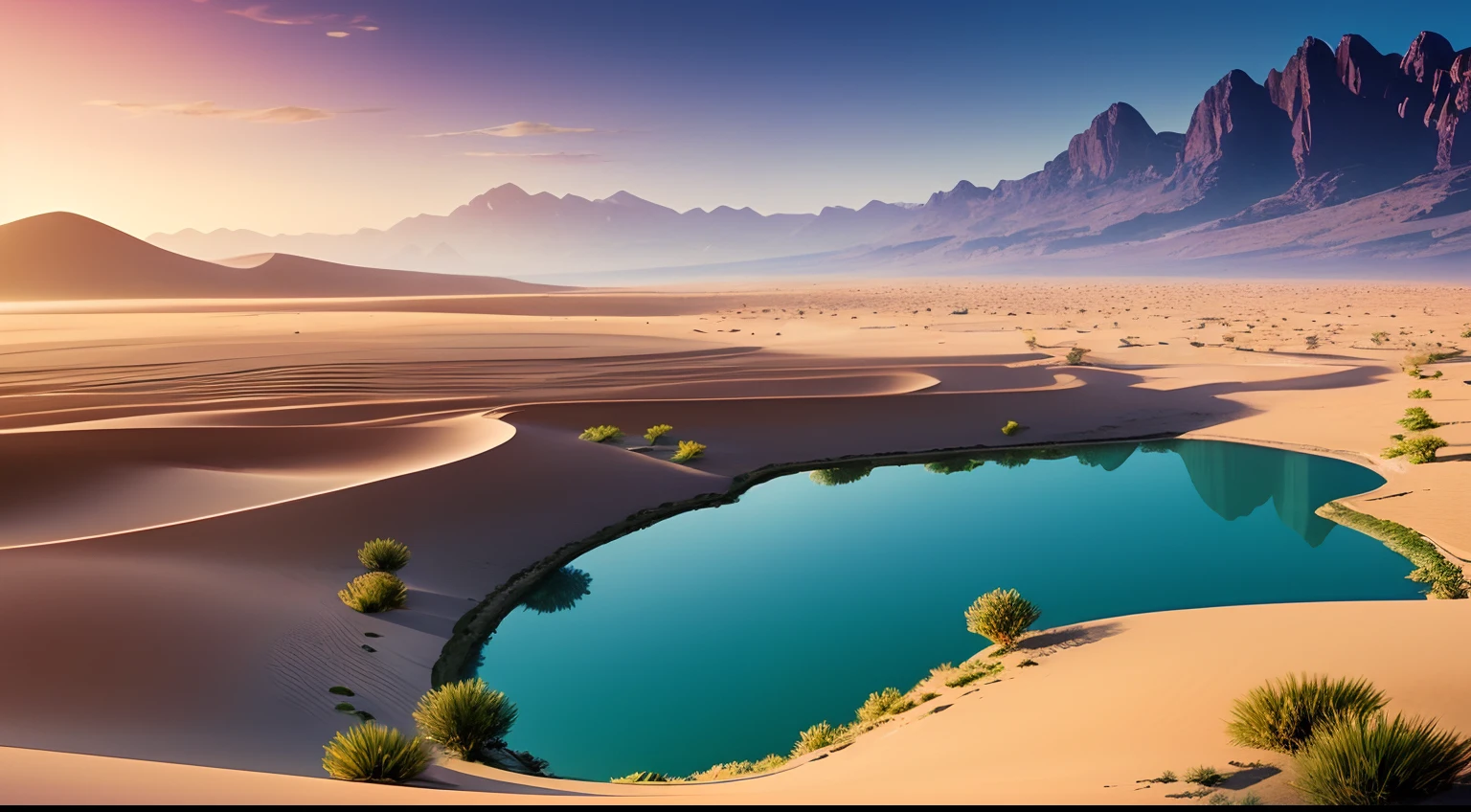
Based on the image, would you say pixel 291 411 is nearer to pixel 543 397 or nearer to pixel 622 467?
pixel 543 397

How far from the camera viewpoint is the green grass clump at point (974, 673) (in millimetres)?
9539

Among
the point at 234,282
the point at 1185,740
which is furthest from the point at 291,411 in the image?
the point at 234,282

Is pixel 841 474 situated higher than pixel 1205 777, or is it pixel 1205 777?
pixel 1205 777

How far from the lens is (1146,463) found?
23.0 metres

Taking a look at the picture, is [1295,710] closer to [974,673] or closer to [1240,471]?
[974,673]

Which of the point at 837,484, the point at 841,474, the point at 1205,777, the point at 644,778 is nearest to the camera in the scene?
the point at 1205,777

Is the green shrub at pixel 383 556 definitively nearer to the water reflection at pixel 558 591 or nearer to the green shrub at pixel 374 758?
the water reflection at pixel 558 591

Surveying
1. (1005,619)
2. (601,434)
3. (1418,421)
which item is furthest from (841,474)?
(1418,421)

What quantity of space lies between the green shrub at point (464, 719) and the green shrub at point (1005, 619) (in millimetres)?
6332

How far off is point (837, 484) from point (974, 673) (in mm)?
12350

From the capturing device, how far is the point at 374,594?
11633 mm

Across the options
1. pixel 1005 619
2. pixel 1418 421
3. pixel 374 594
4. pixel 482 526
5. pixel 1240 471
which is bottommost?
pixel 1240 471

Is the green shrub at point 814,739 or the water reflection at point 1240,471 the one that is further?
the water reflection at point 1240,471

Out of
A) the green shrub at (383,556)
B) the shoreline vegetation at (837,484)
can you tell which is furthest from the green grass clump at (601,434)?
the green shrub at (383,556)
